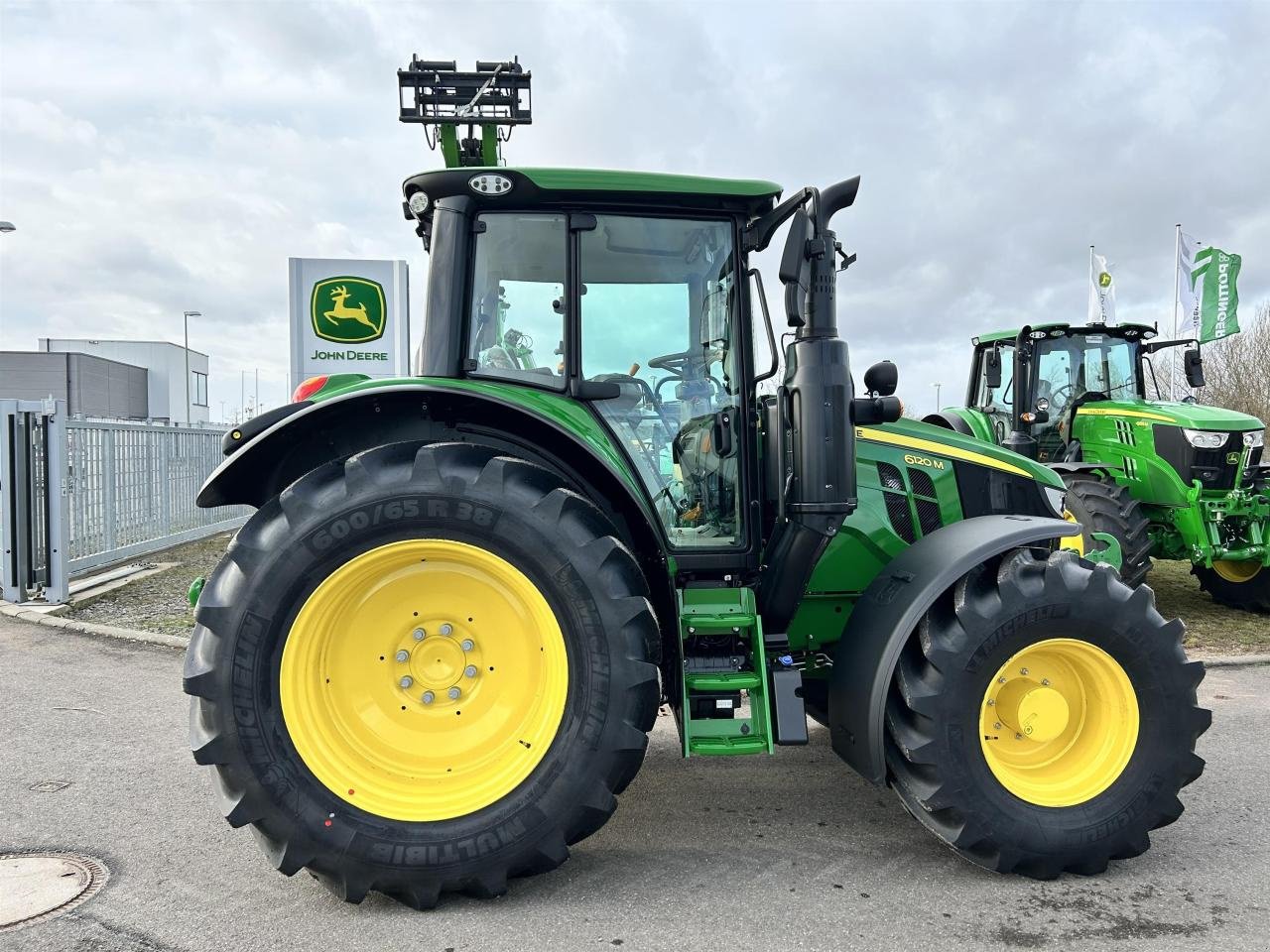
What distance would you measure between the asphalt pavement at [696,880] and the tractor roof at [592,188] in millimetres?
2310

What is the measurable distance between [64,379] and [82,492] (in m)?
31.5

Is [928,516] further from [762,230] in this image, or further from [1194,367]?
[1194,367]

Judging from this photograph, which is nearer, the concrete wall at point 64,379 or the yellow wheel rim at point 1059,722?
the yellow wheel rim at point 1059,722

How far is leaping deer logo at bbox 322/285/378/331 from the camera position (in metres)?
10.7

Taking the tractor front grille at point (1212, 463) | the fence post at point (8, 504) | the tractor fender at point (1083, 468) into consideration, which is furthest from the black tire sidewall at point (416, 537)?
the tractor front grille at point (1212, 463)

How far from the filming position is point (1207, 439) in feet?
24.2

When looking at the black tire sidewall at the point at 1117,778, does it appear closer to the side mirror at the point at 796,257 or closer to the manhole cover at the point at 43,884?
the side mirror at the point at 796,257

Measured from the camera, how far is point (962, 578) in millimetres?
2992

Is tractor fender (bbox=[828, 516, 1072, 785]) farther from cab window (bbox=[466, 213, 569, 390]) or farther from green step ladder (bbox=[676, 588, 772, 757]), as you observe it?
cab window (bbox=[466, 213, 569, 390])

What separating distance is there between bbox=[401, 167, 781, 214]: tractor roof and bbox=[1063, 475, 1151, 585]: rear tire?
5.14 meters

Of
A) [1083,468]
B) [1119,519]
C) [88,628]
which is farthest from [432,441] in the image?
[1083,468]

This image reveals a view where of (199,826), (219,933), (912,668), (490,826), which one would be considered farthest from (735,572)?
(199,826)

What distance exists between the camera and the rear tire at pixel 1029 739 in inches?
110

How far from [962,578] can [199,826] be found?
9.56 ft
